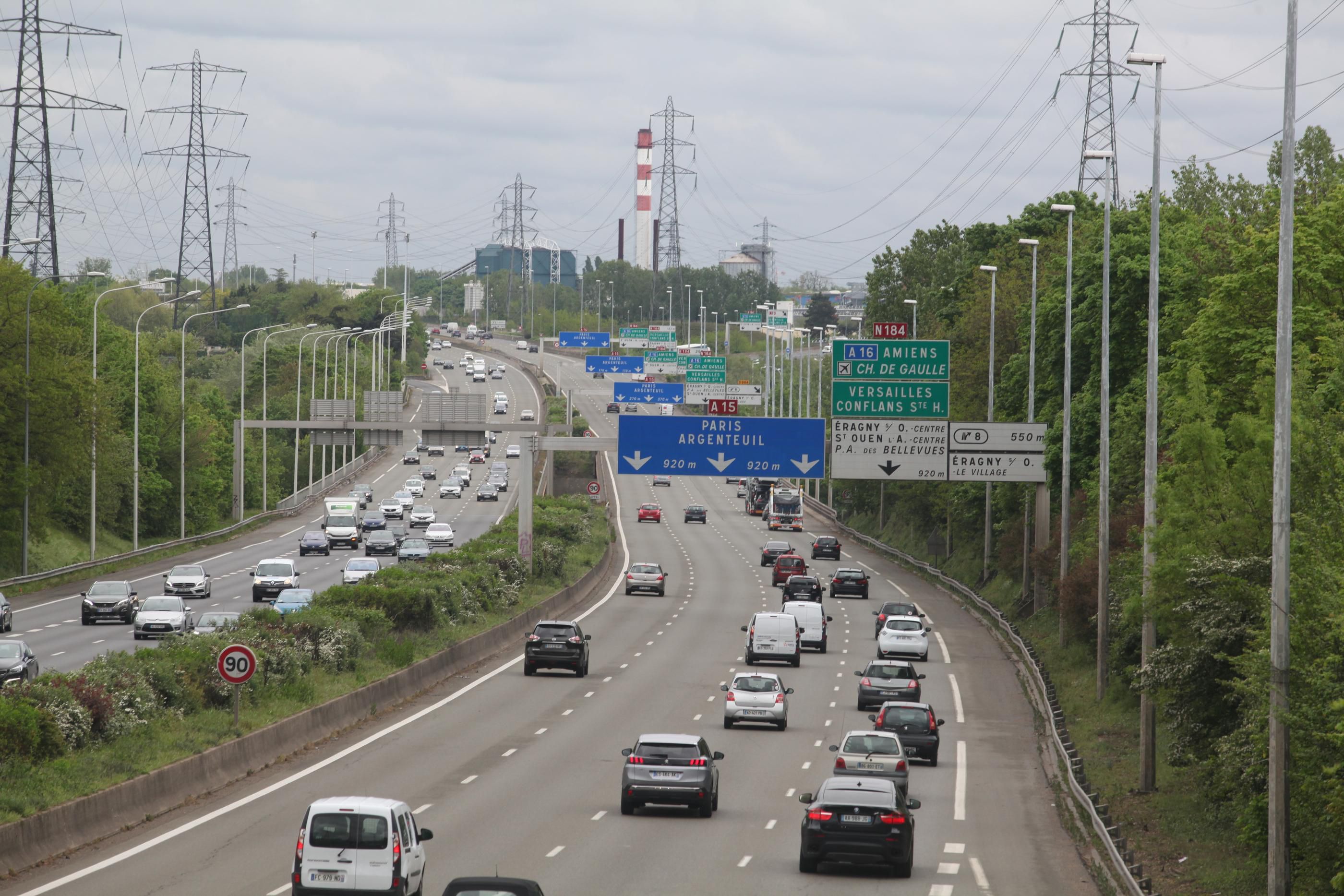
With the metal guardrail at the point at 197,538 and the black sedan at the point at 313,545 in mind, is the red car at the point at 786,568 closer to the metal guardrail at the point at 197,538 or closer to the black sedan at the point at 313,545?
the black sedan at the point at 313,545

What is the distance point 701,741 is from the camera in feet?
86.6

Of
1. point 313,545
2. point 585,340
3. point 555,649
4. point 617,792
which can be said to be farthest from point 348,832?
point 585,340

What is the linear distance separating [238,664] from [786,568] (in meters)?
46.1

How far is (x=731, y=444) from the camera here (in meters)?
52.2

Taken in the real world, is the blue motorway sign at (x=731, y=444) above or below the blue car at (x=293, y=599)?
above

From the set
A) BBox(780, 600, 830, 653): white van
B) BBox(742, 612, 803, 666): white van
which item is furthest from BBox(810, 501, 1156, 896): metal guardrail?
BBox(742, 612, 803, 666): white van

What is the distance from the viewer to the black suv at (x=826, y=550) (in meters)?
86.5

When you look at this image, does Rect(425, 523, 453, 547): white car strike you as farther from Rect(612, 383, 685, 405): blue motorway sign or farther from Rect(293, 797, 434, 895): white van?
Rect(293, 797, 434, 895): white van

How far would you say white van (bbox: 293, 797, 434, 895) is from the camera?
17.5 metres

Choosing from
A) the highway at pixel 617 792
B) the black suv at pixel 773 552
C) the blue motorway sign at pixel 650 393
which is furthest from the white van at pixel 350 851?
the blue motorway sign at pixel 650 393

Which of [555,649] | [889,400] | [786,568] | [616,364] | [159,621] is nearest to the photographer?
[555,649]

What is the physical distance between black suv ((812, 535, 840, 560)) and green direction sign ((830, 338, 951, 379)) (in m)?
36.7

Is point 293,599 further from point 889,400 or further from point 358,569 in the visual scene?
point 889,400

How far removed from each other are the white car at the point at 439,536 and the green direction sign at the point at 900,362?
34.7m
